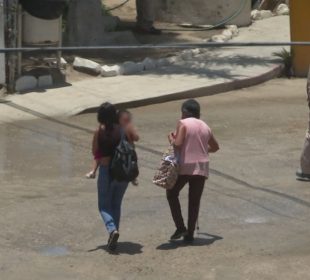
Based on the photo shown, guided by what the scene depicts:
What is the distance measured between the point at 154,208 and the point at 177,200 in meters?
1.43

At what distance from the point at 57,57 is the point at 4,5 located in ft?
4.70

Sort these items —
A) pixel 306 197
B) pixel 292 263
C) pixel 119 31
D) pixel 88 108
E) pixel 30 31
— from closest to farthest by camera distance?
1. pixel 292 263
2. pixel 306 197
3. pixel 88 108
4. pixel 30 31
5. pixel 119 31

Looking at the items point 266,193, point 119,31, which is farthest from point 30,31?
point 266,193

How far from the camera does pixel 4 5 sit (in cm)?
1625

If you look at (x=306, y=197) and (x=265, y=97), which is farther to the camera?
(x=265, y=97)

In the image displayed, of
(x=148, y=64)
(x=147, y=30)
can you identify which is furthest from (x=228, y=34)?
(x=148, y=64)

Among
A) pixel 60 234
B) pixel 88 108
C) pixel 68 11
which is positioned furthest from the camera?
pixel 68 11

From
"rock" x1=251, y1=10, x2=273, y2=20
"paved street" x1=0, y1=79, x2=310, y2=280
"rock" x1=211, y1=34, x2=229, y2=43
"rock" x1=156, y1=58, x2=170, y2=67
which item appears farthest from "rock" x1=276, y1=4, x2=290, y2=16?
"paved street" x1=0, y1=79, x2=310, y2=280

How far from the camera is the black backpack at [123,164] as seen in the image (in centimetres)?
853

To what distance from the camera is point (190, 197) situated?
8922 mm

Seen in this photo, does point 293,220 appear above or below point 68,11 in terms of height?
below

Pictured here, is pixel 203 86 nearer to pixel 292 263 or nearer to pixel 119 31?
pixel 119 31

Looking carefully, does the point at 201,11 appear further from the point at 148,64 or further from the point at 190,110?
the point at 190,110

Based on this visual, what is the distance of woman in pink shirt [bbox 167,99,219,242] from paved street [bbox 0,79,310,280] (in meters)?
0.31
